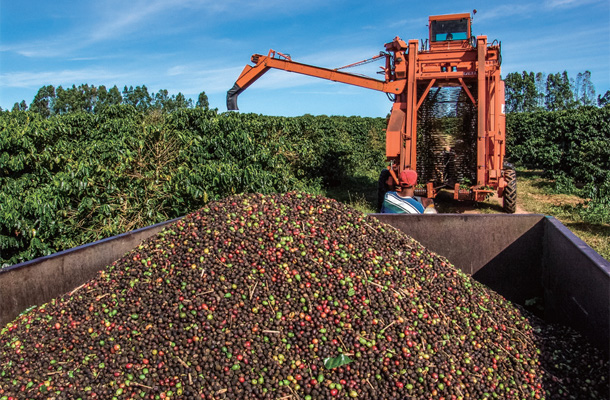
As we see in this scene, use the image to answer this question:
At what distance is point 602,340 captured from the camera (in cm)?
251

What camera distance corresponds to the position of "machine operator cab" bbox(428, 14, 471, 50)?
8.33m

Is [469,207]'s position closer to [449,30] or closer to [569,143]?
[449,30]

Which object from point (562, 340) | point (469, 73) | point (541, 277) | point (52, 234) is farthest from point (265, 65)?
point (562, 340)

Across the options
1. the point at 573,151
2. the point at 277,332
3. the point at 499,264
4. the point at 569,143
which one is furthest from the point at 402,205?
the point at 569,143

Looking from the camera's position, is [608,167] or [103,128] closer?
[608,167]

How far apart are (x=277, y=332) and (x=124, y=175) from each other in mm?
4032

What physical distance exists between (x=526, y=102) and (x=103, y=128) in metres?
70.0

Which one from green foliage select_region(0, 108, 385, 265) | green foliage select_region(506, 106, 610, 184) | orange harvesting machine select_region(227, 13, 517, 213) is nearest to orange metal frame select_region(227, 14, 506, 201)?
orange harvesting machine select_region(227, 13, 517, 213)

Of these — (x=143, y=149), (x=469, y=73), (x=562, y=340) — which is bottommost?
(x=562, y=340)

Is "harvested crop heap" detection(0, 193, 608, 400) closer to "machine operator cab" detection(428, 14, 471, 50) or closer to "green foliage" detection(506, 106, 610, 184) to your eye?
"machine operator cab" detection(428, 14, 471, 50)

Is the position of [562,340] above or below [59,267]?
below

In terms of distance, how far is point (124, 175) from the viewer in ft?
18.7

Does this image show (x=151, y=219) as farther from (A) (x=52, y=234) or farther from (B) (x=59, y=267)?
(B) (x=59, y=267)

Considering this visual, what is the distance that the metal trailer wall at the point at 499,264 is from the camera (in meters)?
2.64
